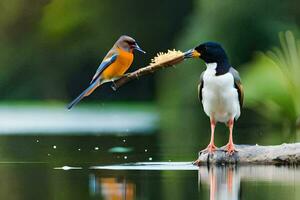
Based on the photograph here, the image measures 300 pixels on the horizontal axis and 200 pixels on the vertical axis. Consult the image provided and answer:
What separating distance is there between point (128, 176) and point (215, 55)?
6.49 feet

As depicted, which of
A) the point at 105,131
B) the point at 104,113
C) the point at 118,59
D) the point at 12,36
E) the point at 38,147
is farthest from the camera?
the point at 12,36

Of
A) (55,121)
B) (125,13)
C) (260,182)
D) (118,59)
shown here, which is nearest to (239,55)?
(55,121)

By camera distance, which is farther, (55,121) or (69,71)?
(69,71)

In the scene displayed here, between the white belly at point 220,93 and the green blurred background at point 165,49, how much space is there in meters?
2.32

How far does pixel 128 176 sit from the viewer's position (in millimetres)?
12367

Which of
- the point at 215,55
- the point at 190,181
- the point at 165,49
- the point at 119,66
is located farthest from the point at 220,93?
the point at 165,49

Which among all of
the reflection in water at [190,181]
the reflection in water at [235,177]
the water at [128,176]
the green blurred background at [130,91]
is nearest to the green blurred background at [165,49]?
the green blurred background at [130,91]

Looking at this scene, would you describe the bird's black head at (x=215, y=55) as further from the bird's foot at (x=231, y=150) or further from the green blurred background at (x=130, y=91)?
the green blurred background at (x=130, y=91)

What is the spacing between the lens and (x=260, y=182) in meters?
11.7

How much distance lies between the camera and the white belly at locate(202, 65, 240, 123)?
13.7 meters

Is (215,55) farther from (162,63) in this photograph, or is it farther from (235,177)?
(235,177)

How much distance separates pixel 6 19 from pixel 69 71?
3105 mm

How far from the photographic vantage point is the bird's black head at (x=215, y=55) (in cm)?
1375

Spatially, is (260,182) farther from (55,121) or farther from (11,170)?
(55,121)
